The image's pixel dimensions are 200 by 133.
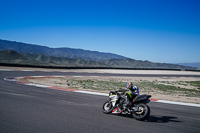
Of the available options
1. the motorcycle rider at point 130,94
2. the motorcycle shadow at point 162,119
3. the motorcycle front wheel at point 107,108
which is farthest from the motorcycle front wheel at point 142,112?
the motorcycle front wheel at point 107,108

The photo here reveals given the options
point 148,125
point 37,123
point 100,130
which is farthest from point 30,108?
point 148,125

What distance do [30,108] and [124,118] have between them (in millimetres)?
3804

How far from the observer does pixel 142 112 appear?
6.58 m

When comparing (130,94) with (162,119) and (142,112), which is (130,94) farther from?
(162,119)

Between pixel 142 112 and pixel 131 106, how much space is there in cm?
56

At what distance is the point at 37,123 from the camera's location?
5.70 meters

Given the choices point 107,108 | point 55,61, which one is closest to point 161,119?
point 107,108

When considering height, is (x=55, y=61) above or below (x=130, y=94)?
above

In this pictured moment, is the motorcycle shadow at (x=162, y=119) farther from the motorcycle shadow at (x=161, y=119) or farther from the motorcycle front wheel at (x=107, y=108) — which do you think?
the motorcycle front wheel at (x=107, y=108)

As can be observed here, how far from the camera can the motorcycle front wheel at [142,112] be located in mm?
6359

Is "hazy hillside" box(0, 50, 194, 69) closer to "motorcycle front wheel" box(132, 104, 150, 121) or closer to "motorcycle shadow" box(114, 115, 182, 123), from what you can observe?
"motorcycle shadow" box(114, 115, 182, 123)

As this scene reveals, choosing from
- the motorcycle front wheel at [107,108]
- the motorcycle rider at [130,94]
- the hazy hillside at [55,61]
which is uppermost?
the hazy hillside at [55,61]

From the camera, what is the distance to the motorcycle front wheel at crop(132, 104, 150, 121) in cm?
636

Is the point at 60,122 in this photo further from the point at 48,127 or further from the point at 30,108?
the point at 30,108
